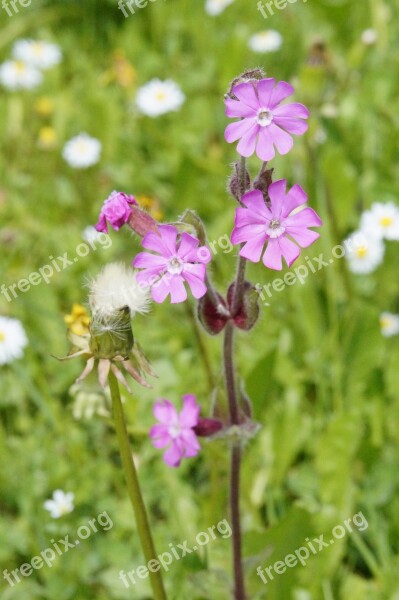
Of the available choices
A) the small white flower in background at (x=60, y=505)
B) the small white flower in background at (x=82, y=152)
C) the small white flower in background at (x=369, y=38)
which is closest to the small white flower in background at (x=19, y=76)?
the small white flower in background at (x=82, y=152)

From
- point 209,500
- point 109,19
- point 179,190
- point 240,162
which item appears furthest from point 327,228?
point 109,19

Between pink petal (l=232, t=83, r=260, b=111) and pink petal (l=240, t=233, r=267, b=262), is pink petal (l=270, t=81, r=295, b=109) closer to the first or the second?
pink petal (l=232, t=83, r=260, b=111)

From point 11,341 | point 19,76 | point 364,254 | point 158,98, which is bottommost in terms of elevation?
point 364,254

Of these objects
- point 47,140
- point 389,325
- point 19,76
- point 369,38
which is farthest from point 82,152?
Result: point 389,325

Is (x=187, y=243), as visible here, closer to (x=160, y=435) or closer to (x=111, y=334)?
(x=111, y=334)

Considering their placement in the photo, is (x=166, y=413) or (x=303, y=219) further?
(x=166, y=413)

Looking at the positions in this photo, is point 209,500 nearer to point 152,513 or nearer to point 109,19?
point 152,513
